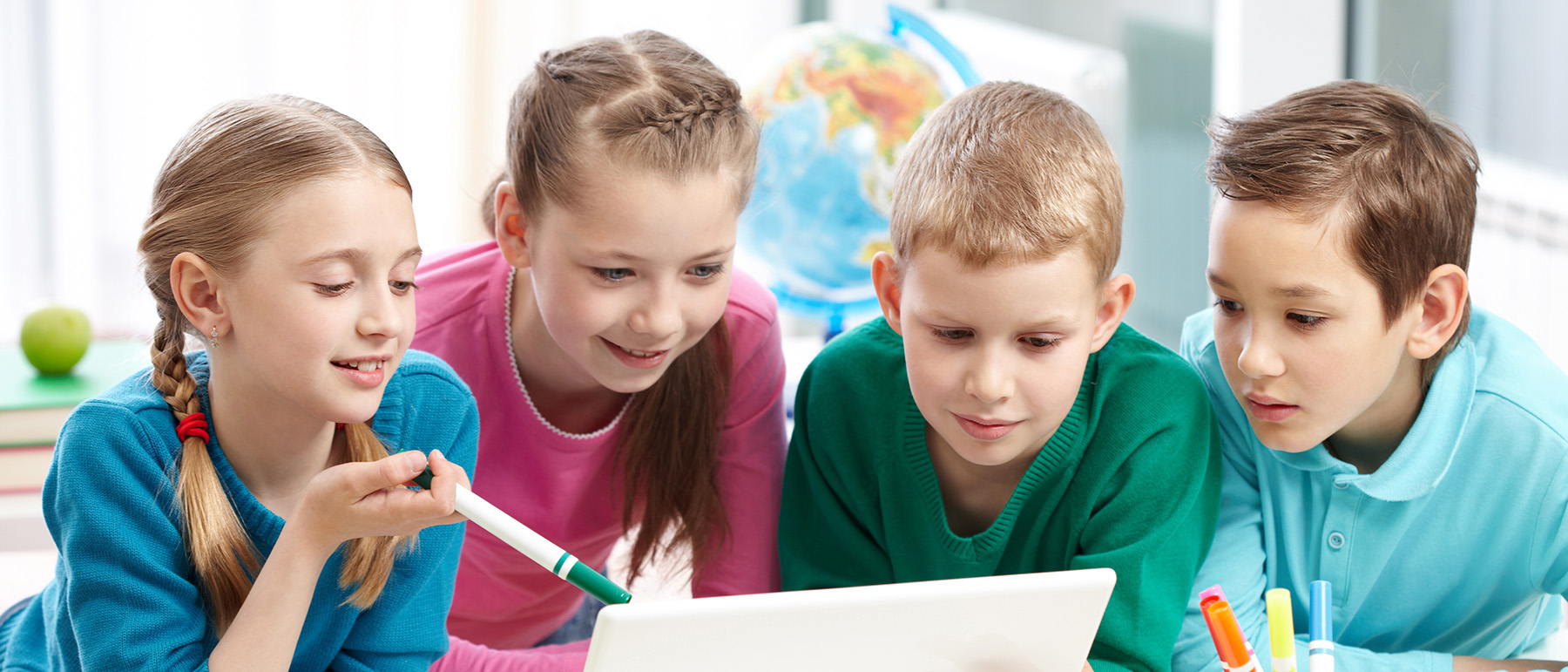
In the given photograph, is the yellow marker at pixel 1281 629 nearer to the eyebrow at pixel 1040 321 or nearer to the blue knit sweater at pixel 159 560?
the eyebrow at pixel 1040 321

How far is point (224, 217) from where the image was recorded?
0.78 m

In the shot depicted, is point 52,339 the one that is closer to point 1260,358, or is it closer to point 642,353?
point 642,353

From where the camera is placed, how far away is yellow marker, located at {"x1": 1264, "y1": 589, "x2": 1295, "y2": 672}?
26.5 inches

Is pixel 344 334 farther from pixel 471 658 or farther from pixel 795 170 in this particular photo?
pixel 795 170

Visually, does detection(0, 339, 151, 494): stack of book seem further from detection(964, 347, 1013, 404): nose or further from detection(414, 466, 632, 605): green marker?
detection(964, 347, 1013, 404): nose

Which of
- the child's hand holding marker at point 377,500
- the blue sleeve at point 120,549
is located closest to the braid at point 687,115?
the child's hand holding marker at point 377,500

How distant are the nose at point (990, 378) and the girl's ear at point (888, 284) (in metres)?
0.10

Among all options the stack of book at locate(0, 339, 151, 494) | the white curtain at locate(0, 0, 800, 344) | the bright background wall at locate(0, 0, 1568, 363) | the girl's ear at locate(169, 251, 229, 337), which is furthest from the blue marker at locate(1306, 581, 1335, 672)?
the white curtain at locate(0, 0, 800, 344)

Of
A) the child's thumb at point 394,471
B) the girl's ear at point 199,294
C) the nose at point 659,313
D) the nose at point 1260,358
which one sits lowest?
the child's thumb at point 394,471

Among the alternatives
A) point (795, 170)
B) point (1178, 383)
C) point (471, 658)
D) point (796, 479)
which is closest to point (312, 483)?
point (471, 658)

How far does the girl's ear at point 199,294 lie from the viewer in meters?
0.79

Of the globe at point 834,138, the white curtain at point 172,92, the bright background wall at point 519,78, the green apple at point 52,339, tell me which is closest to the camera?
the green apple at point 52,339

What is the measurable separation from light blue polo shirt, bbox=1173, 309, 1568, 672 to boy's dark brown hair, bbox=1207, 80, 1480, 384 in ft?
0.37

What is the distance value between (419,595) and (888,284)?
449 millimetres
